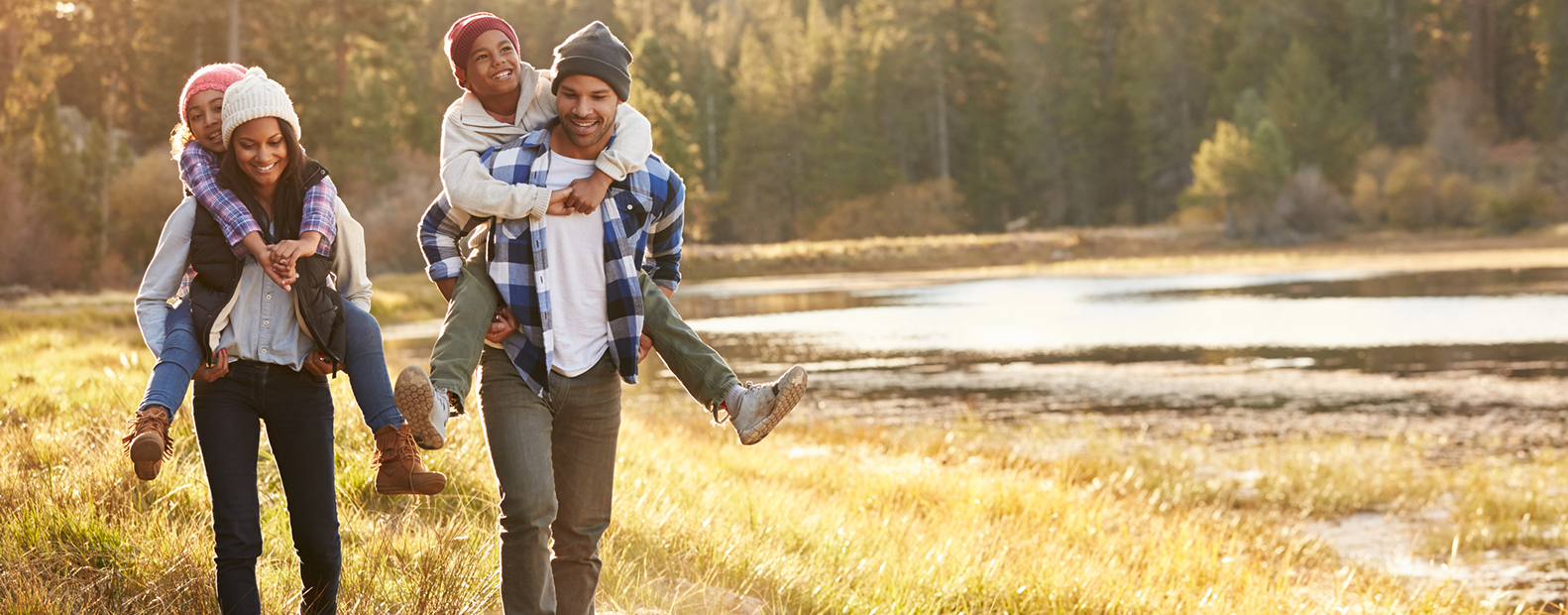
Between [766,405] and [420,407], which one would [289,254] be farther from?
[766,405]

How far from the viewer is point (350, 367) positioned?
11.1 feet

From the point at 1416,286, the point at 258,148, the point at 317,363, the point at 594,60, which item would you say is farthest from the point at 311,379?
the point at 1416,286

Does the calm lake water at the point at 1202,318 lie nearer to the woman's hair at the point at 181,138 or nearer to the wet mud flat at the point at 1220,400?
the wet mud flat at the point at 1220,400

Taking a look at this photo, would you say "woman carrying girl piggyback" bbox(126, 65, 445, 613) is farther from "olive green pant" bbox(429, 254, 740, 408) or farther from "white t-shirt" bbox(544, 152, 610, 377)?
"white t-shirt" bbox(544, 152, 610, 377)

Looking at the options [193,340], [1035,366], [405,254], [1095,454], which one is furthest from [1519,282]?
[193,340]

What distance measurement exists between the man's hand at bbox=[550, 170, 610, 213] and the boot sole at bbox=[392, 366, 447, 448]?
2.10 ft

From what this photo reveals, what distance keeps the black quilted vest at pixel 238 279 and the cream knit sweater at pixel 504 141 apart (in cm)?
42

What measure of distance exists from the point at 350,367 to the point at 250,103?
751mm

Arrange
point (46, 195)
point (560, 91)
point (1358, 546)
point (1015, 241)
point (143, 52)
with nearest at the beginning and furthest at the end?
point (560, 91)
point (1358, 546)
point (46, 195)
point (143, 52)
point (1015, 241)

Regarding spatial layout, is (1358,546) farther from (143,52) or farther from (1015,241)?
(1015,241)

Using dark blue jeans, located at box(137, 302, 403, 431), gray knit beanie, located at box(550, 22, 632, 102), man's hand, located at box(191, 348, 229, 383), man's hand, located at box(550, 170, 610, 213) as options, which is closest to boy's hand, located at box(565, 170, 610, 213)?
man's hand, located at box(550, 170, 610, 213)

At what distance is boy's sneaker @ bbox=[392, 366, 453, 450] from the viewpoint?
9.80ft

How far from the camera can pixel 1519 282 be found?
34.2 m

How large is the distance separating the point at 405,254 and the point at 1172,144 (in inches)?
1878
